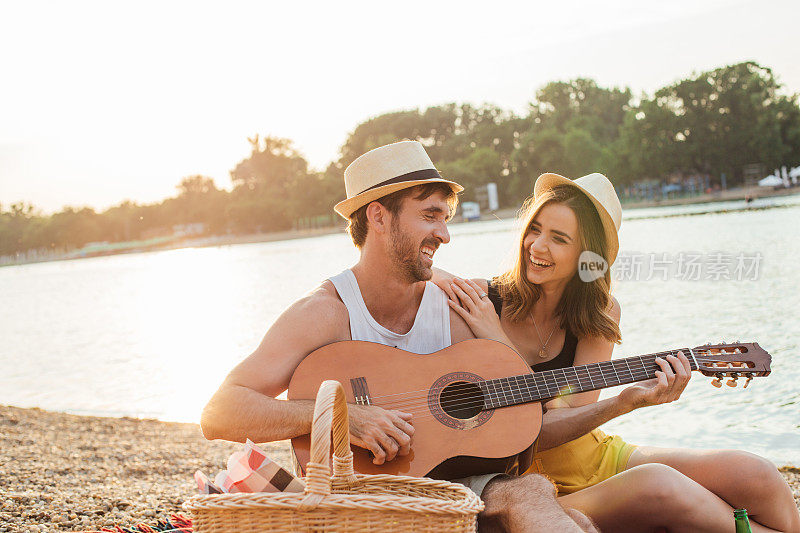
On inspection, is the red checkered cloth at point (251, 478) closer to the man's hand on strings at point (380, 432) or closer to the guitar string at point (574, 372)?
the man's hand on strings at point (380, 432)

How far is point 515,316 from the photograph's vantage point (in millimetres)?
3395

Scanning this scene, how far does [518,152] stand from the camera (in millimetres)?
75312

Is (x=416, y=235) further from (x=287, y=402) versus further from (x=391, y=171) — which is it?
(x=287, y=402)

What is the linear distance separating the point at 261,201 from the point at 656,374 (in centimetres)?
7869

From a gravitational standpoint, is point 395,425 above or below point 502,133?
below

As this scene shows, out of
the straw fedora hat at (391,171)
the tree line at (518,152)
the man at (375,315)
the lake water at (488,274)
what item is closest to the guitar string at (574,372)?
the man at (375,315)

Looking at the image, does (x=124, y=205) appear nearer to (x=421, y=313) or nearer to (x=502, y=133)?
(x=502, y=133)

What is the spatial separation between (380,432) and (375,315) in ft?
2.56

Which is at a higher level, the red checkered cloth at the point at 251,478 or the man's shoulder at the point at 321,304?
the man's shoulder at the point at 321,304

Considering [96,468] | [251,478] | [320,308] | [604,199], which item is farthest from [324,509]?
[96,468]

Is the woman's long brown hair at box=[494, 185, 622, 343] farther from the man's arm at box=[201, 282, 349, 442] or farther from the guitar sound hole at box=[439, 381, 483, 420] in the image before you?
the man's arm at box=[201, 282, 349, 442]

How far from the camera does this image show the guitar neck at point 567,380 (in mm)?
2836

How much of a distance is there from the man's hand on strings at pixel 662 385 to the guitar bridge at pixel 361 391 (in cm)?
98

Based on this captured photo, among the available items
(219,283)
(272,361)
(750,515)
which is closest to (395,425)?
(272,361)
